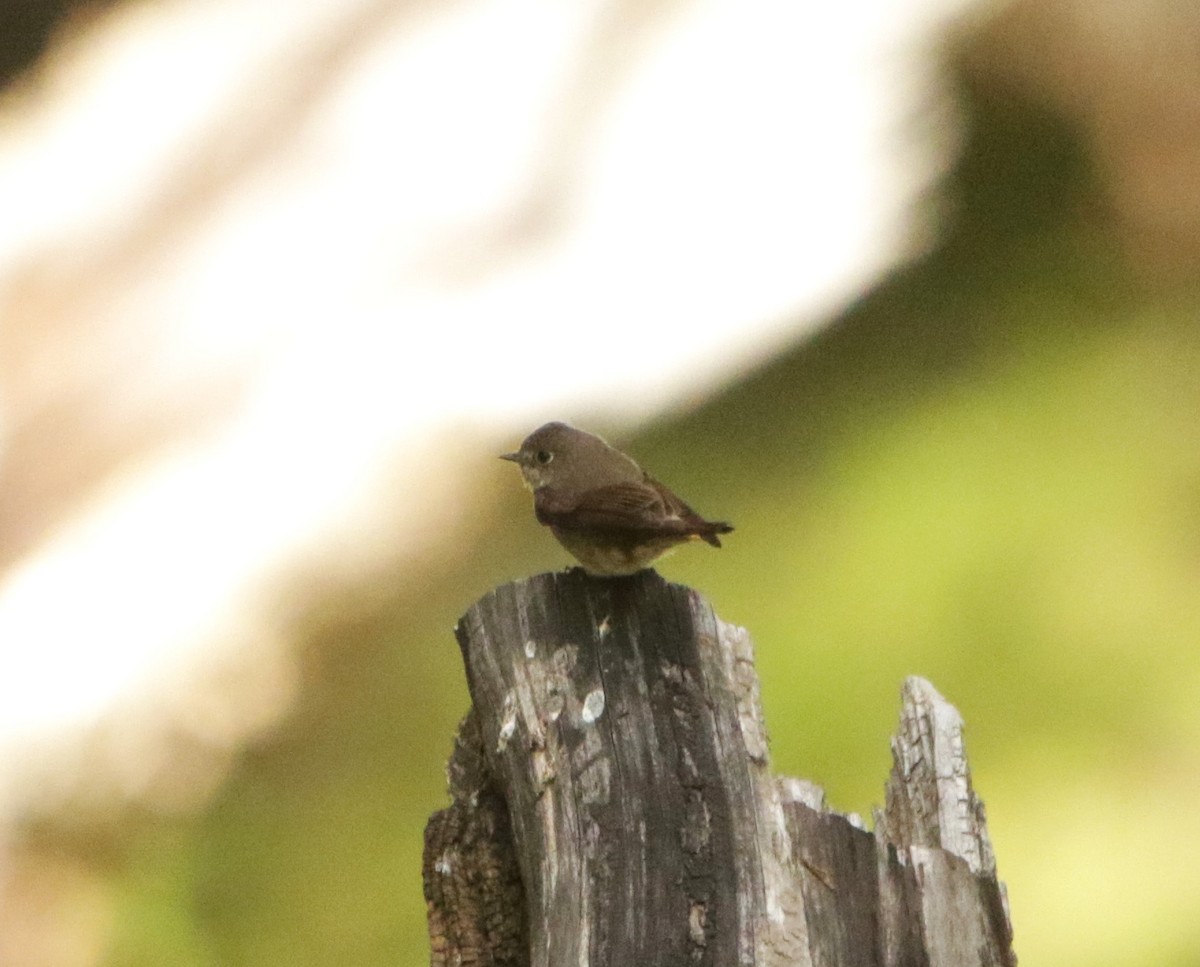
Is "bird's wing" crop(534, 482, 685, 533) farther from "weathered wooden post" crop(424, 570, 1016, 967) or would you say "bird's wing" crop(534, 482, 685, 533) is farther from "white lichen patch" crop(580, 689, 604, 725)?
"white lichen patch" crop(580, 689, 604, 725)

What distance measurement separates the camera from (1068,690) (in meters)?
3.99

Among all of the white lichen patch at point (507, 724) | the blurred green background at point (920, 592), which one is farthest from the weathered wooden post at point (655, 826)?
the blurred green background at point (920, 592)


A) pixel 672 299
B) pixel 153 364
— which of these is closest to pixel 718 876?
pixel 672 299

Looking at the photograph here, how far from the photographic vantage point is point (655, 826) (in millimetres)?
2041

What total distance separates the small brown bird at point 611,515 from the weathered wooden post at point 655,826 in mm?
54

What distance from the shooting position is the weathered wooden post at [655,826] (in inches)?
78.3

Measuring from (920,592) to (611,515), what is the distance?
1988 millimetres

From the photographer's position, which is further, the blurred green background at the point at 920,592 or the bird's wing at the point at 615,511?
the blurred green background at the point at 920,592

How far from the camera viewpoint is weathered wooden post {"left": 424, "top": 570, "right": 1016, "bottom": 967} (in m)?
1.99

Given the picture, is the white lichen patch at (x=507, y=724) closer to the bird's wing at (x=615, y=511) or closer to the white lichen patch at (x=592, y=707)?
the white lichen patch at (x=592, y=707)

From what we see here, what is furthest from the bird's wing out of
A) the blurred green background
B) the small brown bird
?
the blurred green background

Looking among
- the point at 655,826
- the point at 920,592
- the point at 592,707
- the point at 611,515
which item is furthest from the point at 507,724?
the point at 920,592

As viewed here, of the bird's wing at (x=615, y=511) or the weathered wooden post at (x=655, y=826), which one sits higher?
the bird's wing at (x=615, y=511)

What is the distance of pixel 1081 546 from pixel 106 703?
318cm
